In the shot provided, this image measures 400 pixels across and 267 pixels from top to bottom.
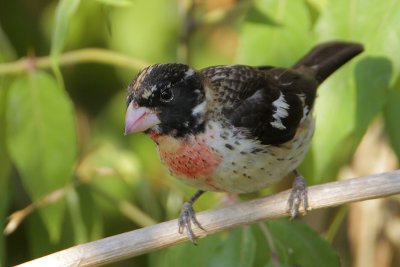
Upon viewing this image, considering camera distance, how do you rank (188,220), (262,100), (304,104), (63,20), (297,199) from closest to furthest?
(63,20), (297,199), (188,220), (262,100), (304,104)

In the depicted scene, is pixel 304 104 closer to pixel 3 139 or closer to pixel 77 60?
pixel 77 60

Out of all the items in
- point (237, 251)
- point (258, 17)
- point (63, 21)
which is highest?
point (258, 17)

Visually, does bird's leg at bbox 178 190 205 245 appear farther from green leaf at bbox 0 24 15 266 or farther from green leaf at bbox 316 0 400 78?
green leaf at bbox 316 0 400 78

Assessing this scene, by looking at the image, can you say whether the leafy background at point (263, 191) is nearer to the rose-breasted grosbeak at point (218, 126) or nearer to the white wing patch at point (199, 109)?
the rose-breasted grosbeak at point (218, 126)

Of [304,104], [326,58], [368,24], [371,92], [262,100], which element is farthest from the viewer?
[326,58]

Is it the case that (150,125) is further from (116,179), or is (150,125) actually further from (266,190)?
(116,179)

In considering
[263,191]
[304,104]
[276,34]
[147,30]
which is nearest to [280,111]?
[304,104]

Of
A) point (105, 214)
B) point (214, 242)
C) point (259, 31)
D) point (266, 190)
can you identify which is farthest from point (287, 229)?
point (105, 214)
